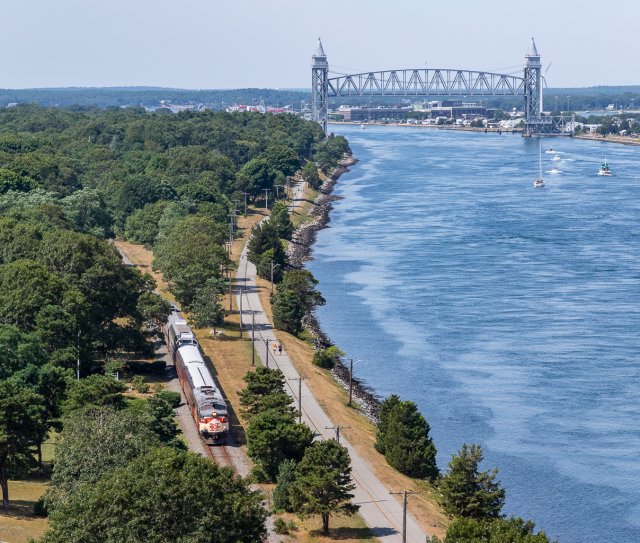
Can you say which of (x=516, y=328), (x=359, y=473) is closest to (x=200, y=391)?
(x=359, y=473)

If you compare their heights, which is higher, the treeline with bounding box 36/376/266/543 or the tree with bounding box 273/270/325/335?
the treeline with bounding box 36/376/266/543

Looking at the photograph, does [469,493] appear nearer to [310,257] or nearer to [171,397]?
[171,397]

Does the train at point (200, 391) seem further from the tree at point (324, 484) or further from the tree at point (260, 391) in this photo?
the tree at point (324, 484)

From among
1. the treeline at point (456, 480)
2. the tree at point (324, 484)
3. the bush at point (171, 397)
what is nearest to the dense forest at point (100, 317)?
the bush at point (171, 397)

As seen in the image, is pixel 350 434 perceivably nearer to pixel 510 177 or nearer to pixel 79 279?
pixel 79 279

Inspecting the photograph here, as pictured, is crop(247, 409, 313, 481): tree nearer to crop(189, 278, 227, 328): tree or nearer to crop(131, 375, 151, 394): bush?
crop(131, 375, 151, 394): bush

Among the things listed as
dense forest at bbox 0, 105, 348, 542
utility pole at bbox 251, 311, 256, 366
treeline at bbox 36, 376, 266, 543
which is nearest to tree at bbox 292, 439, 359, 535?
dense forest at bbox 0, 105, 348, 542
